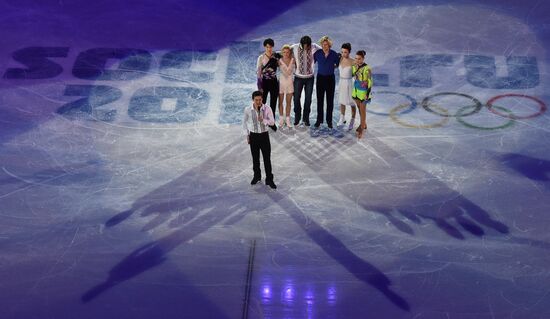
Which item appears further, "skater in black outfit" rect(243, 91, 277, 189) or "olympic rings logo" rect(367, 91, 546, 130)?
"olympic rings logo" rect(367, 91, 546, 130)

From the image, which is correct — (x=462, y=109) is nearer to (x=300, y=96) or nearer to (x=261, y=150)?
(x=300, y=96)

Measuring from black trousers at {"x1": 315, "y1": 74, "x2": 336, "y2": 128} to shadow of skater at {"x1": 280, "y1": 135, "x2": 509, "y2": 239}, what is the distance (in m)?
0.45

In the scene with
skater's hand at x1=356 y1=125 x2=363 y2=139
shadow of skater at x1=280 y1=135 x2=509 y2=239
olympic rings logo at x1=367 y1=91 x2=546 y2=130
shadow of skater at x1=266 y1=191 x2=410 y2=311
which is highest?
olympic rings logo at x1=367 y1=91 x2=546 y2=130

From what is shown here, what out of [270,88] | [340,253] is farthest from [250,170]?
[340,253]

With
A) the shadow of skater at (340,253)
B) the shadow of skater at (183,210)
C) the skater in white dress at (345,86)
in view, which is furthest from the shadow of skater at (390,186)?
the shadow of skater at (183,210)

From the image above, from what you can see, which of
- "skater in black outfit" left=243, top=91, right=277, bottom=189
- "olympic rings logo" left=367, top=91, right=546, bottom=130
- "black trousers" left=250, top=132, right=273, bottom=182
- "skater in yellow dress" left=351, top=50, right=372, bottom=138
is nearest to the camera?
"skater in black outfit" left=243, top=91, right=277, bottom=189

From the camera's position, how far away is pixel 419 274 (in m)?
9.71

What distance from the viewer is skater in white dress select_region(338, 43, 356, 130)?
482 inches

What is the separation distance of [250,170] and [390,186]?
1912 mm

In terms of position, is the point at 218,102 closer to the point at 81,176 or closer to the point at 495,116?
the point at 81,176

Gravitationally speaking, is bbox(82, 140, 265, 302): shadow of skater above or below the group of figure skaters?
below

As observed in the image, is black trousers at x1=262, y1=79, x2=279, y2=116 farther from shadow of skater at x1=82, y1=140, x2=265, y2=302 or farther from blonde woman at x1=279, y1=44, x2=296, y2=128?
shadow of skater at x1=82, y1=140, x2=265, y2=302

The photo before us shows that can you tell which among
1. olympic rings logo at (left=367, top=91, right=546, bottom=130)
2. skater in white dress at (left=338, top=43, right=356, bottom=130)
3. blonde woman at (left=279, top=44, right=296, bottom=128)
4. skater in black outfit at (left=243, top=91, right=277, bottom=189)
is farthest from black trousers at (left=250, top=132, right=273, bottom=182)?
olympic rings logo at (left=367, top=91, right=546, bottom=130)

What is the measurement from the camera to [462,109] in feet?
42.7
